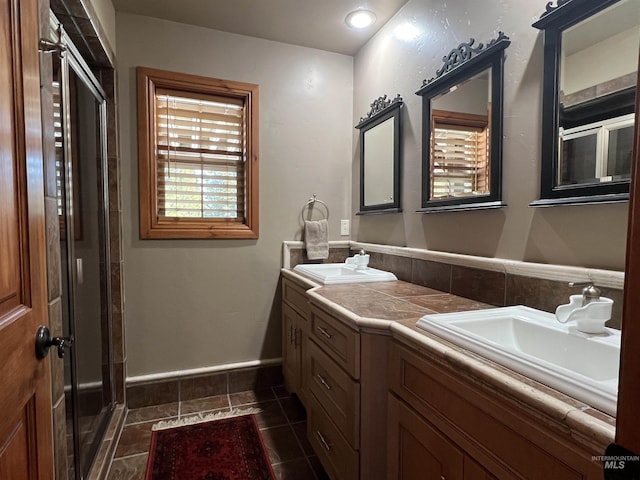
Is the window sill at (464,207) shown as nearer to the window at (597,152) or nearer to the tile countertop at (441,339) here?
the window at (597,152)

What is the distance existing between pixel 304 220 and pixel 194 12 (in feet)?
4.83

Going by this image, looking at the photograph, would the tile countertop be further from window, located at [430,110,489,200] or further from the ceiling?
the ceiling

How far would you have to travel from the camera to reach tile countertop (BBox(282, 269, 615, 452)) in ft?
1.92

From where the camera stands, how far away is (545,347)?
1041mm

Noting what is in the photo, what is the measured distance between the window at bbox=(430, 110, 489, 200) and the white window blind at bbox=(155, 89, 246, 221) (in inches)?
52.5

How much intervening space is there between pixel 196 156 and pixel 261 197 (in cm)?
51

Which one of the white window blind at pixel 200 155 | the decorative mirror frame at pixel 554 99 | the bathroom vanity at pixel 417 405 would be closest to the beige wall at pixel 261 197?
the white window blind at pixel 200 155

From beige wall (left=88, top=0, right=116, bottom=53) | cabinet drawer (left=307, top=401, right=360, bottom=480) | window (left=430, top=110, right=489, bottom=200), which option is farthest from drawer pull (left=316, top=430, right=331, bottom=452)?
beige wall (left=88, top=0, right=116, bottom=53)

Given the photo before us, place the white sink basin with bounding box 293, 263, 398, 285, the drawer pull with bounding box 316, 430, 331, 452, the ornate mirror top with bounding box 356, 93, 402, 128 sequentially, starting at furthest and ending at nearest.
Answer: the ornate mirror top with bounding box 356, 93, 402, 128
the white sink basin with bounding box 293, 263, 398, 285
the drawer pull with bounding box 316, 430, 331, 452

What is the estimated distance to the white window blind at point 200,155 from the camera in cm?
227

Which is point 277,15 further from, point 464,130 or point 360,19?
point 464,130

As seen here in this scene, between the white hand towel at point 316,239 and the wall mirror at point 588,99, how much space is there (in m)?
1.49

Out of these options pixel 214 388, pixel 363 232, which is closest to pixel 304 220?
pixel 363 232

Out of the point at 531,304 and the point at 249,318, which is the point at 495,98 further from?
the point at 249,318
